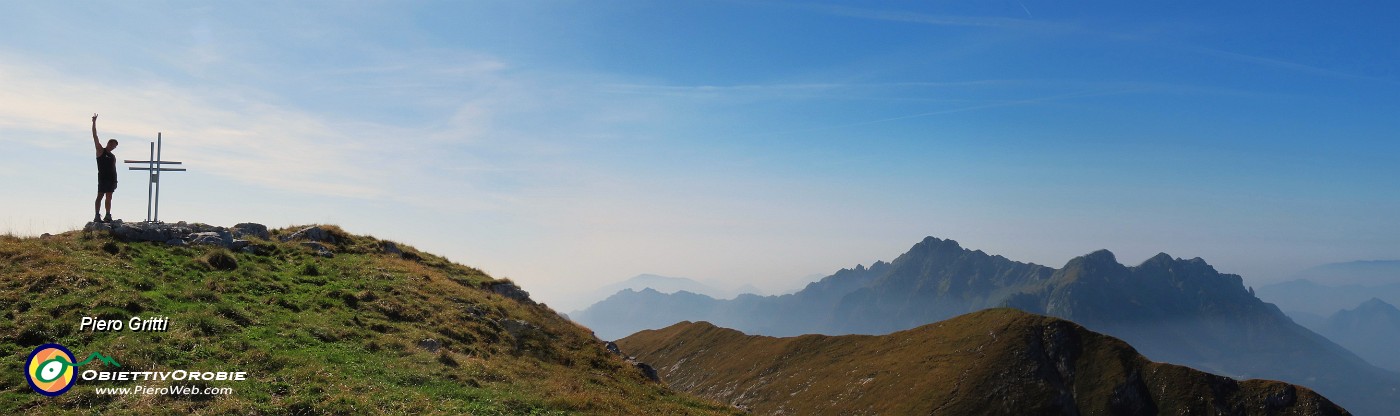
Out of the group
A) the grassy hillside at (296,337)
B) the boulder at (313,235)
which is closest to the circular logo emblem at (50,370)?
the grassy hillside at (296,337)

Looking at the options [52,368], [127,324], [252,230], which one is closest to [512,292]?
[252,230]

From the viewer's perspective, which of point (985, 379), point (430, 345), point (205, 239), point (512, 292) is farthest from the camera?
point (985, 379)

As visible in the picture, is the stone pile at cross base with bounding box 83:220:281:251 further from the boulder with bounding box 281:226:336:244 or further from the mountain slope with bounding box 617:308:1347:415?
the mountain slope with bounding box 617:308:1347:415

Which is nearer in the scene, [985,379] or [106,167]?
[106,167]

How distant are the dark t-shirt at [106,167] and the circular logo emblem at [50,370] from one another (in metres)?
14.8

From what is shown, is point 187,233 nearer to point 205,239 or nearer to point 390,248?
point 205,239

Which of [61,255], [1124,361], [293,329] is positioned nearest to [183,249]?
[61,255]

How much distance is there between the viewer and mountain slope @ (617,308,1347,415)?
313ft

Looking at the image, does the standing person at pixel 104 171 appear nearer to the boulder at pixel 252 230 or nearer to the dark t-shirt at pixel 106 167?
the dark t-shirt at pixel 106 167

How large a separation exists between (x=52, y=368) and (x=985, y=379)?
10305cm

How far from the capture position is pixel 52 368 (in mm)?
19422

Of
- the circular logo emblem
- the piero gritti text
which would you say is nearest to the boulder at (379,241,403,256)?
the piero gritti text

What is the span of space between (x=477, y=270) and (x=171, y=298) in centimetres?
2515

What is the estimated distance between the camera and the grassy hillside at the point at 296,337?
67.3ft
